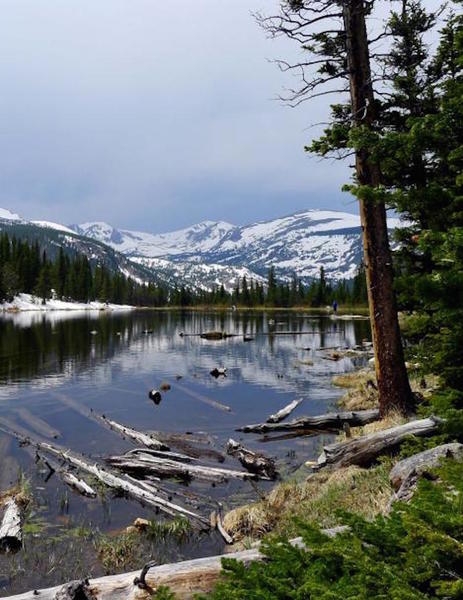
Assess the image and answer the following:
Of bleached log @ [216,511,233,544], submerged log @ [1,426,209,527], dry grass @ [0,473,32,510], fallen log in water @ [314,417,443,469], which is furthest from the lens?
dry grass @ [0,473,32,510]

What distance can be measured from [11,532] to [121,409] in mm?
12883

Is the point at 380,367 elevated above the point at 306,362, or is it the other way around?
the point at 380,367

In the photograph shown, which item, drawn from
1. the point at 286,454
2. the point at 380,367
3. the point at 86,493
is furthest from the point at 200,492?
the point at 380,367

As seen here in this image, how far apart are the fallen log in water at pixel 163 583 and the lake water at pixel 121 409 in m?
3.01

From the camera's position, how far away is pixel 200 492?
1157 cm

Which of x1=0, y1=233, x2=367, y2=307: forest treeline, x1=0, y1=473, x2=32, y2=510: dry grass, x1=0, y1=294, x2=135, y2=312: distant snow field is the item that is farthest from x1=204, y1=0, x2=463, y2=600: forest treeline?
x1=0, y1=294, x2=135, y2=312: distant snow field

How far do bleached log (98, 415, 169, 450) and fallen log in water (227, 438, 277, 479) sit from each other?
2393 mm

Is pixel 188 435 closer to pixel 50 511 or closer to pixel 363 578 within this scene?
Result: pixel 50 511

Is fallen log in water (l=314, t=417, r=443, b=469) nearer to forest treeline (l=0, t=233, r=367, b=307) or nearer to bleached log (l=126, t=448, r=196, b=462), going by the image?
bleached log (l=126, t=448, r=196, b=462)

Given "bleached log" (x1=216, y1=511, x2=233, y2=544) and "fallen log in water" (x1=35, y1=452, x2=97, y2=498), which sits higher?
"fallen log in water" (x1=35, y1=452, x2=97, y2=498)

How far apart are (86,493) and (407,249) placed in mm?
12379

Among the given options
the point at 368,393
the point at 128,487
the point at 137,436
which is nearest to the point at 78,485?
the point at 128,487

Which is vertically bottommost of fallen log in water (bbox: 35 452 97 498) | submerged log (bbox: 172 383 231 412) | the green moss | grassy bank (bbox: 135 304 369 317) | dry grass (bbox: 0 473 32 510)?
submerged log (bbox: 172 383 231 412)

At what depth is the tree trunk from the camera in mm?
12055
